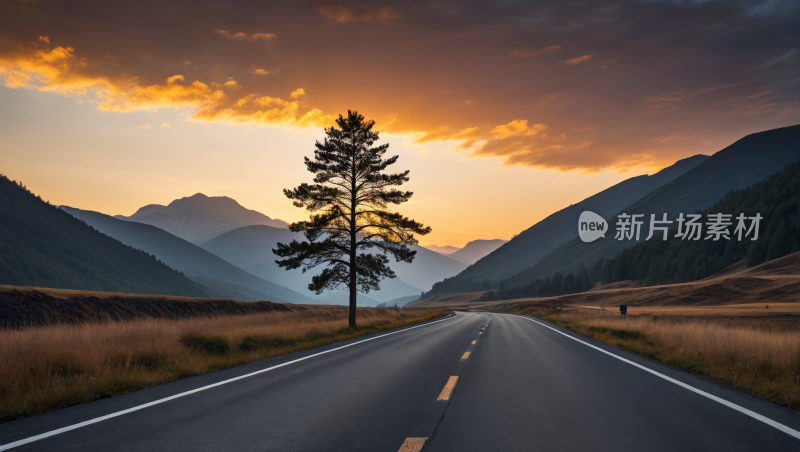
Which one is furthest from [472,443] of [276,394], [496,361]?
[496,361]

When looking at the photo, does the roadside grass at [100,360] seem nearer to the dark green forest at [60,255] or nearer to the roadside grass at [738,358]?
the roadside grass at [738,358]

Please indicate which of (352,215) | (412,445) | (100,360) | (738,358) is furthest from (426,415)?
(352,215)

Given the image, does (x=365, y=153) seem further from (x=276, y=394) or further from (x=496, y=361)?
(x=276, y=394)

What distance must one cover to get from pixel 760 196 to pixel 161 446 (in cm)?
17914

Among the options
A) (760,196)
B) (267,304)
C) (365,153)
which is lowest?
(267,304)

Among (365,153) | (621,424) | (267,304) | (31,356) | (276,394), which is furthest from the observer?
(267,304)

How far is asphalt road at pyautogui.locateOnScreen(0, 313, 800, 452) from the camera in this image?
4.98 meters

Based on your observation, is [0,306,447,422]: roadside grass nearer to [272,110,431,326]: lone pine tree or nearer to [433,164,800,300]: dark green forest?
[272,110,431,326]: lone pine tree

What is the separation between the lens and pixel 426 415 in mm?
6102

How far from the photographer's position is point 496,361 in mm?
11844

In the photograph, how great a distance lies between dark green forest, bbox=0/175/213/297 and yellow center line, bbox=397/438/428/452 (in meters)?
143

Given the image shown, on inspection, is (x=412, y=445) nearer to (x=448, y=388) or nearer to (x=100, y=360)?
(x=448, y=388)

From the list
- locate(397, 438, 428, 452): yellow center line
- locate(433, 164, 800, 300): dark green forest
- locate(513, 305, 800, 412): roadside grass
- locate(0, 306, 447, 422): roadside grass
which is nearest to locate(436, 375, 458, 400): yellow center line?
locate(397, 438, 428, 452): yellow center line

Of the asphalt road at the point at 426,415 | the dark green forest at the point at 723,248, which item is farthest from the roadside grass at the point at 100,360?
the dark green forest at the point at 723,248
